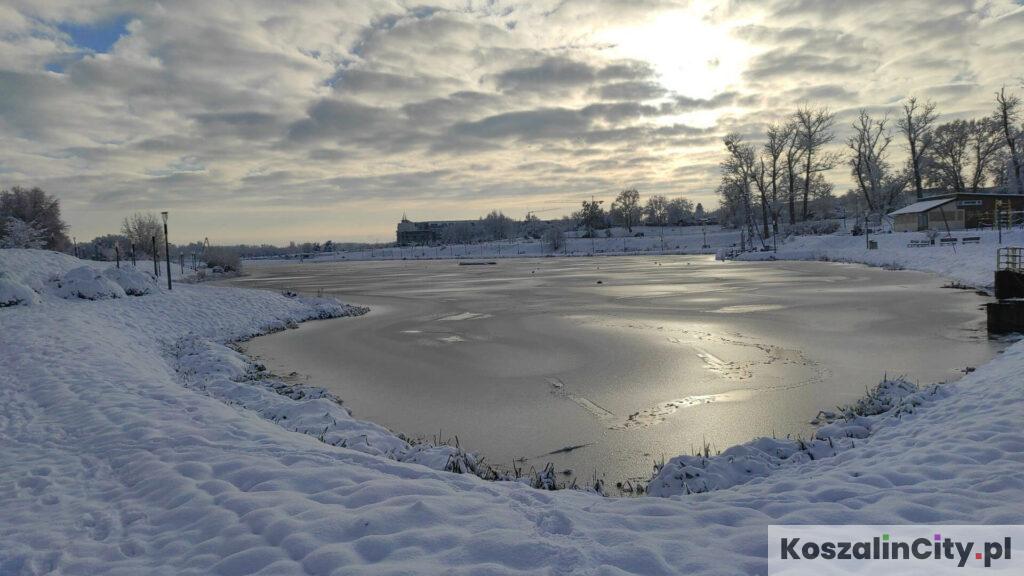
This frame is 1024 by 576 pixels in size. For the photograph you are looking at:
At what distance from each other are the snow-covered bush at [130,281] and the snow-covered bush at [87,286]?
587 millimetres

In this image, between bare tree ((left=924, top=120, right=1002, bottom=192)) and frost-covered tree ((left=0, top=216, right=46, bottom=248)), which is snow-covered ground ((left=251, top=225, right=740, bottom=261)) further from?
frost-covered tree ((left=0, top=216, right=46, bottom=248))

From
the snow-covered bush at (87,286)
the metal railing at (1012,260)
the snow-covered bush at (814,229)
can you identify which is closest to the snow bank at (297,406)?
the snow-covered bush at (87,286)

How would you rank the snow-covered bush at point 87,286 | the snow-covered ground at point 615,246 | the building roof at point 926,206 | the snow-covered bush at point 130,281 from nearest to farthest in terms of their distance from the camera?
the snow-covered bush at point 87,286, the snow-covered bush at point 130,281, the building roof at point 926,206, the snow-covered ground at point 615,246

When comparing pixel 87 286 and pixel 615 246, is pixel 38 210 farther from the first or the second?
pixel 615 246

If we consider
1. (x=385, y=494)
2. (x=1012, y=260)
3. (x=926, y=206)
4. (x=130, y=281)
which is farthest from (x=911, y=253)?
(x=130, y=281)

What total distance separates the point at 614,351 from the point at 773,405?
554 centimetres

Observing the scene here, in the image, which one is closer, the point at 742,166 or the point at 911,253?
the point at 911,253

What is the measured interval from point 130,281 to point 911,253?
5115 centimetres

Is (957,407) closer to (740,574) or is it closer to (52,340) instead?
(740,574)

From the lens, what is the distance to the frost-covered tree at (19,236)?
53.8m

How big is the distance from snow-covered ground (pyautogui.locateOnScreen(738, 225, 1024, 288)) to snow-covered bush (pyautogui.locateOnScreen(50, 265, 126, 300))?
40.1 meters

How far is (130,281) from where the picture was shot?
27.0 m

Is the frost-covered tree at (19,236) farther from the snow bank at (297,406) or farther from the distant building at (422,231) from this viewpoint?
the distant building at (422,231)

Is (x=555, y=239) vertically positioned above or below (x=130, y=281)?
→ above
